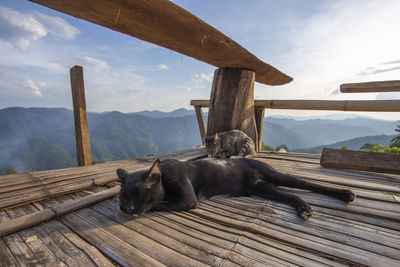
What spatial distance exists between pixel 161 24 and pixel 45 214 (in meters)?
2.14

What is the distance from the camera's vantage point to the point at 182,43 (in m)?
2.61

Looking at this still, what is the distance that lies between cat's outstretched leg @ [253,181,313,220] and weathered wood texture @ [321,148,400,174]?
172 cm

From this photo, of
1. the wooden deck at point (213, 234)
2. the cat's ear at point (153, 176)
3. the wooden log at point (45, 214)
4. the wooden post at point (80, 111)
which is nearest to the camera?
the wooden deck at point (213, 234)

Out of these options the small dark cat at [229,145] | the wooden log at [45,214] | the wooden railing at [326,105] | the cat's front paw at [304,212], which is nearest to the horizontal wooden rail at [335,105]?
the wooden railing at [326,105]

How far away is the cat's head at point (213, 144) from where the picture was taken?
394cm

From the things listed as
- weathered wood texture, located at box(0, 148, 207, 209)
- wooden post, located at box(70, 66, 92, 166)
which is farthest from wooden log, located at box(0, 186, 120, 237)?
wooden post, located at box(70, 66, 92, 166)

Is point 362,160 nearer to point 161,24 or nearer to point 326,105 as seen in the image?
point 326,105

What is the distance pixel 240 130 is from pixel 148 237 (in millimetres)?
3423

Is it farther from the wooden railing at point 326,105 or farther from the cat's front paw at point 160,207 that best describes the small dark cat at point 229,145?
the cat's front paw at point 160,207

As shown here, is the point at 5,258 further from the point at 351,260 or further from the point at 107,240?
the point at 351,260

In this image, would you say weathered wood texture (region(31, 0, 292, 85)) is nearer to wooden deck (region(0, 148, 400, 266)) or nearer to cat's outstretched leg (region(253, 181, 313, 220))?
wooden deck (region(0, 148, 400, 266))

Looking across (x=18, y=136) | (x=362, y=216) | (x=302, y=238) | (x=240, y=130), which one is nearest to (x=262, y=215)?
(x=302, y=238)

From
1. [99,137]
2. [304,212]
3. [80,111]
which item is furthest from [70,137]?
[304,212]

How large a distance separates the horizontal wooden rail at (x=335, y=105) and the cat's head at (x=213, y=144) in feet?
5.62
